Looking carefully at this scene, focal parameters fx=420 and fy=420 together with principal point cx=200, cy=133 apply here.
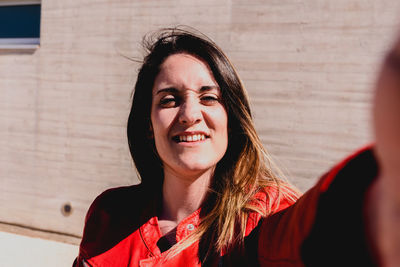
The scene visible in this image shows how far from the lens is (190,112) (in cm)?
153

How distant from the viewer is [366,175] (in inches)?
22.6

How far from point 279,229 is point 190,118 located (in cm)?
67

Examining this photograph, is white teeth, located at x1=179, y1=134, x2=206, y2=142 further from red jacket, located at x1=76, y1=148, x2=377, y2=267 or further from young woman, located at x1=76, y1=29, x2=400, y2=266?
red jacket, located at x1=76, y1=148, x2=377, y2=267

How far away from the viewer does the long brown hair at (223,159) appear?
54.5 inches

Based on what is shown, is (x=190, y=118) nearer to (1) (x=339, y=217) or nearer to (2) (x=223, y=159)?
(2) (x=223, y=159)

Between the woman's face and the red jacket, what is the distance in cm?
22

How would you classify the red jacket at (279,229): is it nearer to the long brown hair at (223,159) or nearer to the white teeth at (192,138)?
the long brown hair at (223,159)

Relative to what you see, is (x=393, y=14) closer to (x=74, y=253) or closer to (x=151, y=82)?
(x=151, y=82)

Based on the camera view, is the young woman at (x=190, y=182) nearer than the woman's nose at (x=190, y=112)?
Yes

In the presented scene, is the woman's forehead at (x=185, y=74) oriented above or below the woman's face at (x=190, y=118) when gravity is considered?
above

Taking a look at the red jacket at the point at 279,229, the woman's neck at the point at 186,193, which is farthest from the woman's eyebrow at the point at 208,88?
the red jacket at the point at 279,229

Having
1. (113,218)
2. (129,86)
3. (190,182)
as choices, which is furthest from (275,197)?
(129,86)

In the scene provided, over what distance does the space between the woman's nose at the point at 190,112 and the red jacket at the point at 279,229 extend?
35cm

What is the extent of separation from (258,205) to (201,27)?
318 centimetres
